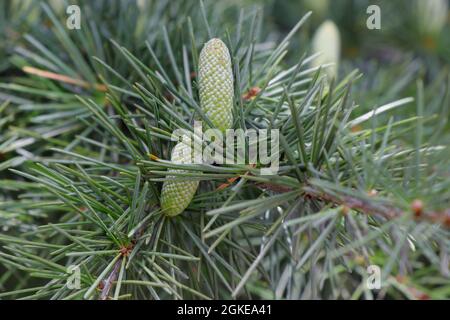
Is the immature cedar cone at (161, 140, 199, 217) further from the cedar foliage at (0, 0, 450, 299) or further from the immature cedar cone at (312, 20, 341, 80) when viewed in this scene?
the immature cedar cone at (312, 20, 341, 80)

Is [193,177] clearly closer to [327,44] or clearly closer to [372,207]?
[372,207]

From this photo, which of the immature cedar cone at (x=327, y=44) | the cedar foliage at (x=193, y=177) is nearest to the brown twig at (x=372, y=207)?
the cedar foliage at (x=193, y=177)

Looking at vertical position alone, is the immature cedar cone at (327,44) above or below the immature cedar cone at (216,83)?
above

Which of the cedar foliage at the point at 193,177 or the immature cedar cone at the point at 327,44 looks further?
the immature cedar cone at the point at 327,44

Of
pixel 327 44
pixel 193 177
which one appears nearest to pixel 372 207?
pixel 193 177

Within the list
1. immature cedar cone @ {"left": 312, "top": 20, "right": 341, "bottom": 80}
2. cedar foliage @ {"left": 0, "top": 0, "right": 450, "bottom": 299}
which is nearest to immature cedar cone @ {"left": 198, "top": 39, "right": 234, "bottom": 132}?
cedar foliage @ {"left": 0, "top": 0, "right": 450, "bottom": 299}

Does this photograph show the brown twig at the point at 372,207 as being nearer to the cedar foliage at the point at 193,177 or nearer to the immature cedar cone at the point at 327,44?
the cedar foliage at the point at 193,177

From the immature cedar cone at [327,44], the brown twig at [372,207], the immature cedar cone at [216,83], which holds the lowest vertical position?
the brown twig at [372,207]
